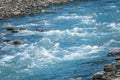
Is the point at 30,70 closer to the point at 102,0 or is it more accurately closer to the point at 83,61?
the point at 83,61

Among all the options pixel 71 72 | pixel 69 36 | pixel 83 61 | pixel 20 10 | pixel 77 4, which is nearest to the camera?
pixel 71 72

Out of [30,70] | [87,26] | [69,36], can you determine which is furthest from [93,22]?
[30,70]

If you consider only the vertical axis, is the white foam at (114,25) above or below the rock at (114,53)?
below

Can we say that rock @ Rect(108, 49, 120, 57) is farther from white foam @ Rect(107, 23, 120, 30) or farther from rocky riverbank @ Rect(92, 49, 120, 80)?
white foam @ Rect(107, 23, 120, 30)

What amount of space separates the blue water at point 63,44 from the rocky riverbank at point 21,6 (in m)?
1.21

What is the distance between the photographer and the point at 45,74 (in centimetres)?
1769

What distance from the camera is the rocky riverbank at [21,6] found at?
1272 inches

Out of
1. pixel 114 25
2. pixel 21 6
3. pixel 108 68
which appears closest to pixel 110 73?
pixel 108 68

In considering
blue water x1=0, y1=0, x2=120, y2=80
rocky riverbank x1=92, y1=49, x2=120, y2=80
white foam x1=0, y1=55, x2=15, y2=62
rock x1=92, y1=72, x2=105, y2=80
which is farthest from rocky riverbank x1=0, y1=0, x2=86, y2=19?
rock x1=92, y1=72, x2=105, y2=80

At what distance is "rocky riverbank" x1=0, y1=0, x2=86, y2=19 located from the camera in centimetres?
3232

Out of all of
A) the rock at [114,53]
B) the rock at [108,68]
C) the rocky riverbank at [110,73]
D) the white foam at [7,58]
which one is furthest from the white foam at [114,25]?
the rock at [108,68]

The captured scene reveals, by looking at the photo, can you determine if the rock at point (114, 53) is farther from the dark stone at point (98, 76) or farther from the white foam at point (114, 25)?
the white foam at point (114, 25)

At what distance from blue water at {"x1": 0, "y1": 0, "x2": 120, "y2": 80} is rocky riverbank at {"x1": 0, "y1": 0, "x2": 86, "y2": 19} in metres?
1.21

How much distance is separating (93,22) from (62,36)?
4.12m
